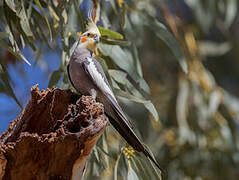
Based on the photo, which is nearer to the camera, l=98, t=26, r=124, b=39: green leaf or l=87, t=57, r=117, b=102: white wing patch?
l=87, t=57, r=117, b=102: white wing patch

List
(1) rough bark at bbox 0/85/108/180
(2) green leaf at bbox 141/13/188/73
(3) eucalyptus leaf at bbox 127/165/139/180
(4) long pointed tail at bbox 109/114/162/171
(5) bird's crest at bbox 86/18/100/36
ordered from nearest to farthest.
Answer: (1) rough bark at bbox 0/85/108/180
(4) long pointed tail at bbox 109/114/162/171
(3) eucalyptus leaf at bbox 127/165/139/180
(5) bird's crest at bbox 86/18/100/36
(2) green leaf at bbox 141/13/188/73

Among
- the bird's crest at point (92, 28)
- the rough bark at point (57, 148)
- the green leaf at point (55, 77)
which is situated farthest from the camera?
the green leaf at point (55, 77)

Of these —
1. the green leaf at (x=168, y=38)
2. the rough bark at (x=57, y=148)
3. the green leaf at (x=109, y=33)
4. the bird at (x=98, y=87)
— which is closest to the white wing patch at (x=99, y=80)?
the bird at (x=98, y=87)

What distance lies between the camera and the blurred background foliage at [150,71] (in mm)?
1763

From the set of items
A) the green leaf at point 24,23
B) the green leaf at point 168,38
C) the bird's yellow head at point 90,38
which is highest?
the green leaf at point 24,23

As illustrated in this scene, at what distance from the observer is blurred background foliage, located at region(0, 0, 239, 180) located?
1.76 metres

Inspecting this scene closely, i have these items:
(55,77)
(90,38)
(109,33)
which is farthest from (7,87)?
(109,33)

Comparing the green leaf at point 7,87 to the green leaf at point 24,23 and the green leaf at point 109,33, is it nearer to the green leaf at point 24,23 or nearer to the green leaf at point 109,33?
the green leaf at point 24,23

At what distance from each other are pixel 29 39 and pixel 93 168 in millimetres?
603

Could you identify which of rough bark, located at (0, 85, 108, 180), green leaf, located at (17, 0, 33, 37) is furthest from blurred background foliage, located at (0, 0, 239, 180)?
rough bark, located at (0, 85, 108, 180)

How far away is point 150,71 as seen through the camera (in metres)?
4.11

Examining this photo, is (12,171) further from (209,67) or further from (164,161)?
(209,67)

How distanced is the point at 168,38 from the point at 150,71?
2.04 metres

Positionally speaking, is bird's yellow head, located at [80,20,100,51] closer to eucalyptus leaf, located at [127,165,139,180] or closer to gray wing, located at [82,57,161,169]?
gray wing, located at [82,57,161,169]
